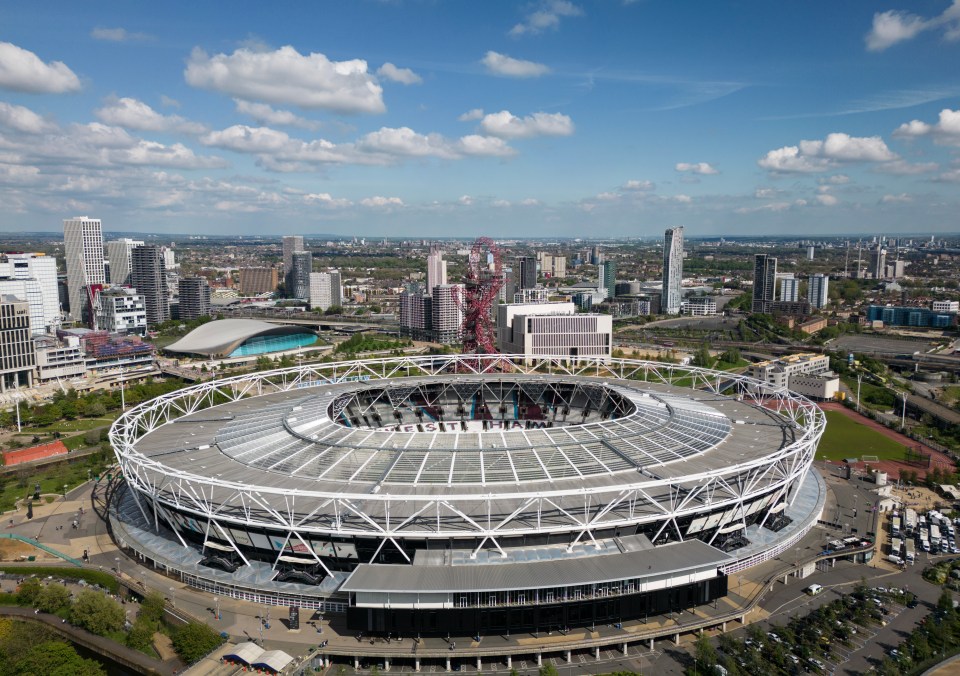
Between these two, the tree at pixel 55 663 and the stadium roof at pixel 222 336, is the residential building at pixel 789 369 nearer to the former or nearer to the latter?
the tree at pixel 55 663

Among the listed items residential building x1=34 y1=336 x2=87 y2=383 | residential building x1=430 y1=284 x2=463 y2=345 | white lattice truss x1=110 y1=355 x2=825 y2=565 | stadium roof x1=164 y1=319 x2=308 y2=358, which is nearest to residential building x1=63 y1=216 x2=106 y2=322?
stadium roof x1=164 y1=319 x2=308 y2=358

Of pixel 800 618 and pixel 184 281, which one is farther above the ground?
pixel 184 281

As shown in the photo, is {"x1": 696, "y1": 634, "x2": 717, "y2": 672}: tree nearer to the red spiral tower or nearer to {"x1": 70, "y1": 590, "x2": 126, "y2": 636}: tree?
{"x1": 70, "y1": 590, "x2": 126, "y2": 636}: tree

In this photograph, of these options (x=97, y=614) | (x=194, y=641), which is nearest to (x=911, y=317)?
(x=194, y=641)

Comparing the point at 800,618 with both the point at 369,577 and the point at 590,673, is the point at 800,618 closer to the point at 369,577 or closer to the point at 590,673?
the point at 590,673

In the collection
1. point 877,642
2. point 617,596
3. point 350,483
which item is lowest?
point 877,642

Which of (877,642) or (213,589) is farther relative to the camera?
(213,589)

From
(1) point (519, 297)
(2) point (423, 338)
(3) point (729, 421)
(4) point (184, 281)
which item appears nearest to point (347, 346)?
(2) point (423, 338)

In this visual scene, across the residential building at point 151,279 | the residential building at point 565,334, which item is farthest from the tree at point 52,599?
the residential building at point 151,279
